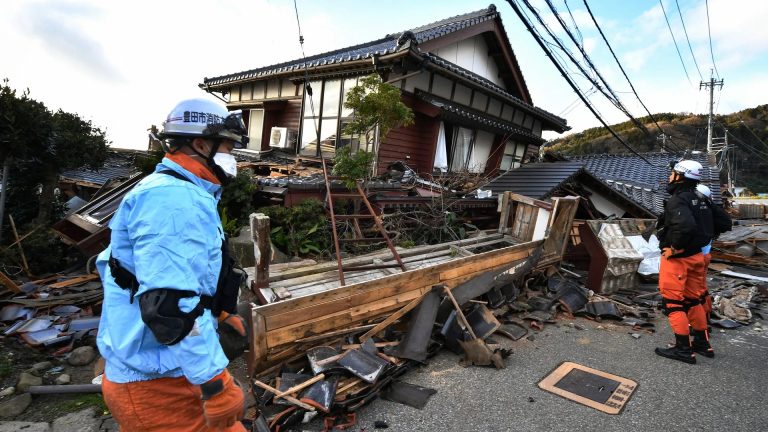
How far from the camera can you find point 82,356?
4227mm

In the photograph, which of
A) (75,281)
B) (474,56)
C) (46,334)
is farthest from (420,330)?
(474,56)

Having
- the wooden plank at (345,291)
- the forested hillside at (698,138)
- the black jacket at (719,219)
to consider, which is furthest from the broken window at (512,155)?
the forested hillside at (698,138)

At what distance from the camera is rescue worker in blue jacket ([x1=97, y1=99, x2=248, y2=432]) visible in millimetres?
1494

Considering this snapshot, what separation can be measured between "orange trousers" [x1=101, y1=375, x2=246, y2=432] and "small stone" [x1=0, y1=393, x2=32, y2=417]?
2660 millimetres

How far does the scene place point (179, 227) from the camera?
5.04 feet

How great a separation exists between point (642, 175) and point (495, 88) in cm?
826

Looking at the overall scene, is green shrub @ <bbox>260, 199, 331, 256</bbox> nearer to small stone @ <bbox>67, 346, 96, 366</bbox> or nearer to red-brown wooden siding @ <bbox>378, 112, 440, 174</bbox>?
small stone @ <bbox>67, 346, 96, 366</bbox>

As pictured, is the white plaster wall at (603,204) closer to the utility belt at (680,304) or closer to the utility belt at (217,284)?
the utility belt at (680,304)

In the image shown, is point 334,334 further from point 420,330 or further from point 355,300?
point 420,330

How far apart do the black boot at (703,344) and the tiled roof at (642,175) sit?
7.59 m

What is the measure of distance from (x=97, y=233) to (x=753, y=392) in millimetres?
8741

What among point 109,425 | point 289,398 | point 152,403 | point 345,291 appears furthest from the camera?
point 345,291

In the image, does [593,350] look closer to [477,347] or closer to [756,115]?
[477,347]

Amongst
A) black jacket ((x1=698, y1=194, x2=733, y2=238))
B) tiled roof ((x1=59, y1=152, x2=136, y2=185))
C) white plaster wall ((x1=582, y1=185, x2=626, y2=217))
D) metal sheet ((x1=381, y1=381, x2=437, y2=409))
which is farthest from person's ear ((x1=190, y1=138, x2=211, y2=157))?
white plaster wall ((x1=582, y1=185, x2=626, y2=217))
